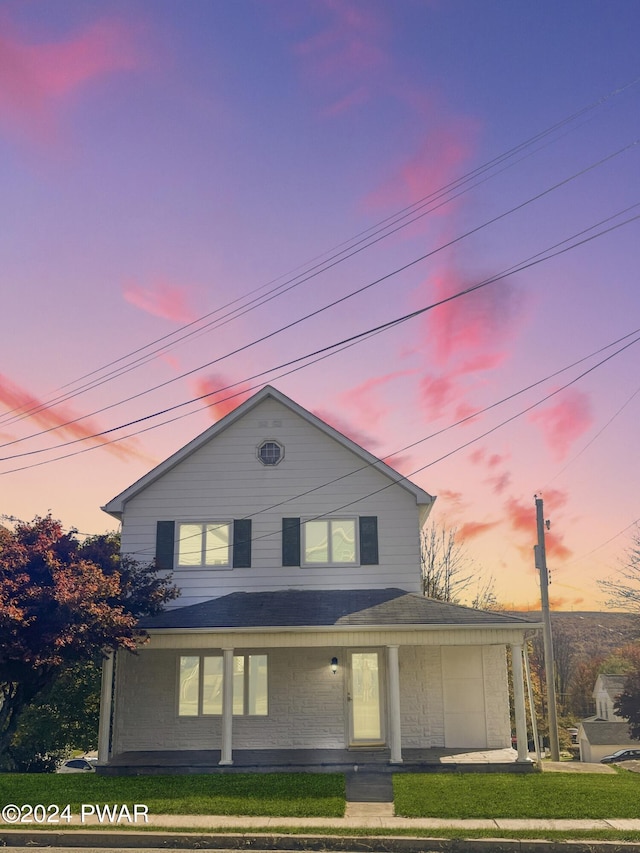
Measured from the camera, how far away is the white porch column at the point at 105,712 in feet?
58.1

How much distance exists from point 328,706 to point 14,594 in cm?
791

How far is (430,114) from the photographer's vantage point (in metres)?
16.1

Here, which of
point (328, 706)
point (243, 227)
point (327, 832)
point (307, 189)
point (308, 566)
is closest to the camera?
point (327, 832)

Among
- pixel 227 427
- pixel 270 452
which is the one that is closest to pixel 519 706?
pixel 270 452

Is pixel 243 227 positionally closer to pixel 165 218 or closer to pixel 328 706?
pixel 165 218

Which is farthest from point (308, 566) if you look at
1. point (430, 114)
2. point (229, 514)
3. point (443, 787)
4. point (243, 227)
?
point (430, 114)

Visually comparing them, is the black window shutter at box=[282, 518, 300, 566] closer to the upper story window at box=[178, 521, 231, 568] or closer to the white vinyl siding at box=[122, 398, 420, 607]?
the white vinyl siding at box=[122, 398, 420, 607]

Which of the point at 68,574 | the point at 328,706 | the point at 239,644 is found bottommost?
the point at 328,706

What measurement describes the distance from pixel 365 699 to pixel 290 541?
14.2 ft

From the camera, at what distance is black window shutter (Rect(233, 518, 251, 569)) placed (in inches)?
822

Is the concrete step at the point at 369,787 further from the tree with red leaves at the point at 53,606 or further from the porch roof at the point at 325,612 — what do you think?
the tree with red leaves at the point at 53,606

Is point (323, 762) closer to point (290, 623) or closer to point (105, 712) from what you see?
point (290, 623)

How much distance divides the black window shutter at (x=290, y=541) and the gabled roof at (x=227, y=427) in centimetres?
248

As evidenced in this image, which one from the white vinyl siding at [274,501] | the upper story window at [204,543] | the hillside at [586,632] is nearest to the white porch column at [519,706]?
the white vinyl siding at [274,501]
